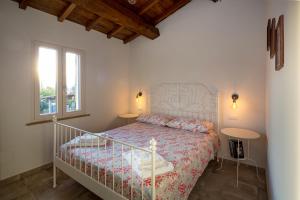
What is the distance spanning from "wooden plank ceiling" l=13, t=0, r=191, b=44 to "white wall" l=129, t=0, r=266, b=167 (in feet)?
0.92

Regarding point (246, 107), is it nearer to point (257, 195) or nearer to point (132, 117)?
point (257, 195)

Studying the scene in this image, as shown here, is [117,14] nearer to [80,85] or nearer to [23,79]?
[80,85]

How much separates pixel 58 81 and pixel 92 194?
2.01 metres

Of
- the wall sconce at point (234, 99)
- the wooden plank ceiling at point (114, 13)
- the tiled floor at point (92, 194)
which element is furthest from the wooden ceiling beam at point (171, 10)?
the tiled floor at point (92, 194)

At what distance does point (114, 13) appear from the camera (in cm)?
282

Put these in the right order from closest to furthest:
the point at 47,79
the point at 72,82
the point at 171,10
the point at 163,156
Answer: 1. the point at 163,156
2. the point at 47,79
3. the point at 72,82
4. the point at 171,10

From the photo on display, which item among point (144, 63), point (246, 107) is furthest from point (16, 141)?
point (246, 107)

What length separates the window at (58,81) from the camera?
2.82 m

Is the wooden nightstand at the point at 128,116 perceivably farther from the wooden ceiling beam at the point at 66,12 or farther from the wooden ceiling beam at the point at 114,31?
the wooden ceiling beam at the point at 66,12

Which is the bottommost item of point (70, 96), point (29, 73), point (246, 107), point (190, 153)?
point (190, 153)

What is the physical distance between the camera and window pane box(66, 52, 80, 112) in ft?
10.7

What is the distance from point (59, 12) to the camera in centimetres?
293

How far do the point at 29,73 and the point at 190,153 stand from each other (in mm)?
2725

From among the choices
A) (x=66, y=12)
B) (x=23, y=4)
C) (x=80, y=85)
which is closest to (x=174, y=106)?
(x=80, y=85)
